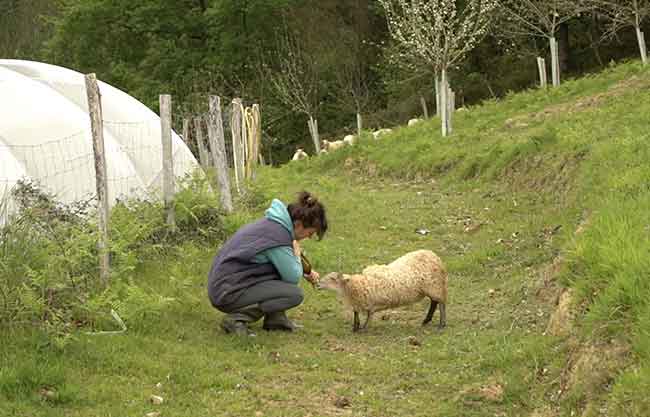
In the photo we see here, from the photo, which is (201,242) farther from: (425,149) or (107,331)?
(425,149)

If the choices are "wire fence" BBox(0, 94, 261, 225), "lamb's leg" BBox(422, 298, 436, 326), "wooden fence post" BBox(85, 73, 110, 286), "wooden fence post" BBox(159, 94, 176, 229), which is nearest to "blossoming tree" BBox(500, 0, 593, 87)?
"wire fence" BBox(0, 94, 261, 225)

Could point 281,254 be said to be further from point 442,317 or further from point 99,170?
point 99,170

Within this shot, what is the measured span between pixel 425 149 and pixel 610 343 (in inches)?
529

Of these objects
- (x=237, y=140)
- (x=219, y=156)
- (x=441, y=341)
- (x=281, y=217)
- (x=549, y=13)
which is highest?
(x=549, y=13)

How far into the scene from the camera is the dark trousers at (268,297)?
23.9ft

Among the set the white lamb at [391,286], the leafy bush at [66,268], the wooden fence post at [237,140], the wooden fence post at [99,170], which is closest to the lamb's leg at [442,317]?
the white lamb at [391,286]

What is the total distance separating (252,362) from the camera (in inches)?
262

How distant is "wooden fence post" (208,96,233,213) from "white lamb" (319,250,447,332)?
3336 mm

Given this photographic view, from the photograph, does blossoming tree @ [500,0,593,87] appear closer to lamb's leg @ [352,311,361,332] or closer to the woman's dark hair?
lamb's leg @ [352,311,361,332]

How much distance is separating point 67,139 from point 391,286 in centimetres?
491

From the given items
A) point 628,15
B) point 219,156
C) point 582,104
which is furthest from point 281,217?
point 628,15

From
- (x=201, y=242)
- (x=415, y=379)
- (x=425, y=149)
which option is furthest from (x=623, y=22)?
(x=415, y=379)

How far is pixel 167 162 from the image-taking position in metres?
9.17

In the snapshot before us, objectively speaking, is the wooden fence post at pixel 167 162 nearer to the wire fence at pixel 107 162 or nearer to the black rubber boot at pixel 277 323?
the wire fence at pixel 107 162
